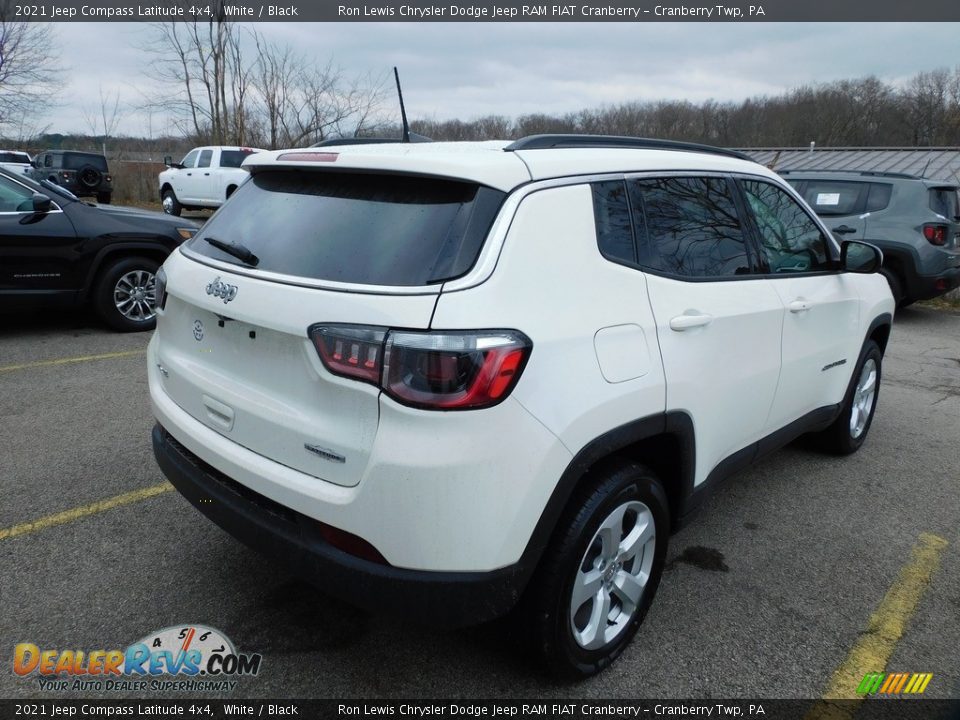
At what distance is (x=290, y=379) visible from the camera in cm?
207

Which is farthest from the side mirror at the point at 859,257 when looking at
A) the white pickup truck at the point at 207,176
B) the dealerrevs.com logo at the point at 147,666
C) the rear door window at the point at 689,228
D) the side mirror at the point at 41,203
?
the white pickup truck at the point at 207,176

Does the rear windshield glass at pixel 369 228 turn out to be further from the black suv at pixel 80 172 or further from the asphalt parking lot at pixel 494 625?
the black suv at pixel 80 172

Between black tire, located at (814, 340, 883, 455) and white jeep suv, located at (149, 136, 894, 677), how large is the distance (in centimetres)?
163

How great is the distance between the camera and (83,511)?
3338 millimetres

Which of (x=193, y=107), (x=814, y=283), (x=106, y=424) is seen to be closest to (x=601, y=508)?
(x=814, y=283)

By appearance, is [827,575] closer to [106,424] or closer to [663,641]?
[663,641]

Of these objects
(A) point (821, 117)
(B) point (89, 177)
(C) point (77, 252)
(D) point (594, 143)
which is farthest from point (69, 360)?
(A) point (821, 117)

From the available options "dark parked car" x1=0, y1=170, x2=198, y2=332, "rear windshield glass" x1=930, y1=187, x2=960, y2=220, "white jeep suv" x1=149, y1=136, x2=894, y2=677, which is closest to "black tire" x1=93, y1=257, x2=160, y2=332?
"dark parked car" x1=0, y1=170, x2=198, y2=332

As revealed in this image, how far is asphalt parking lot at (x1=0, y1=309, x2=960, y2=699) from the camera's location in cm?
239

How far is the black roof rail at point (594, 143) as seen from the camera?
2.36 metres

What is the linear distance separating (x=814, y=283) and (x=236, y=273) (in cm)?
278

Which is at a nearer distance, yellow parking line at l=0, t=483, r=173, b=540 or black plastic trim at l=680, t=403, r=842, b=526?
black plastic trim at l=680, t=403, r=842, b=526

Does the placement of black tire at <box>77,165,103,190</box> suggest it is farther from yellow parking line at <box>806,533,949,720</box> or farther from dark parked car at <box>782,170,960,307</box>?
yellow parking line at <box>806,533,949,720</box>

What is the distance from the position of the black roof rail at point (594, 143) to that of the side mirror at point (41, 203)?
572 cm
